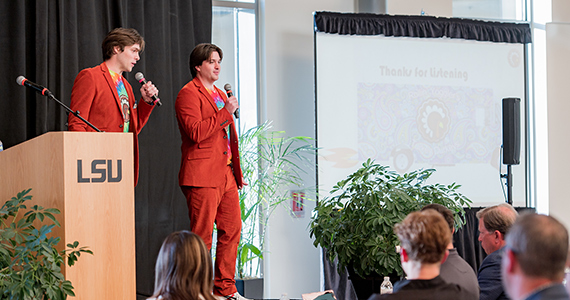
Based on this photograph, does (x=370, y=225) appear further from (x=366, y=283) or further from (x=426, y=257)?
(x=426, y=257)

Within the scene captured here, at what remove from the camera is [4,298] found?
2.38m

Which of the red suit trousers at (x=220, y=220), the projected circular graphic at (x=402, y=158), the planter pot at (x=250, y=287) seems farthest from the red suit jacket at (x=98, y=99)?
the projected circular graphic at (x=402, y=158)

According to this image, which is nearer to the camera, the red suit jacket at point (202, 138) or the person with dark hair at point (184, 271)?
the person with dark hair at point (184, 271)

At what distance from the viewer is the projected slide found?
5125mm

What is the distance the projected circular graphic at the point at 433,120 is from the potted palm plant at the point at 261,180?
1.13m

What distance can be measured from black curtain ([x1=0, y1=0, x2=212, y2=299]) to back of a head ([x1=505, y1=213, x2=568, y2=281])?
341cm

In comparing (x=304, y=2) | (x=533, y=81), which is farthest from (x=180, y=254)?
(x=533, y=81)

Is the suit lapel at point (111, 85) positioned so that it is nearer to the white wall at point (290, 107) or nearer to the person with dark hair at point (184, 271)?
the person with dark hair at point (184, 271)

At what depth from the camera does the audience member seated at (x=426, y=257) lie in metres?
1.76

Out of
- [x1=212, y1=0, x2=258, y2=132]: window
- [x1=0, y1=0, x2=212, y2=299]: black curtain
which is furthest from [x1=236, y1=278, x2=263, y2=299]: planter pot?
[x1=212, y1=0, x2=258, y2=132]: window

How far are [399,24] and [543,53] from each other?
196 centimetres

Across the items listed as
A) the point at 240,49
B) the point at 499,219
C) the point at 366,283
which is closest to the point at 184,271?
the point at 499,219

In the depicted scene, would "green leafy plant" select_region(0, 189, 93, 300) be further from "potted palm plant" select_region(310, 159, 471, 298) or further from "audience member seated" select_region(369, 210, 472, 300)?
"potted palm plant" select_region(310, 159, 471, 298)

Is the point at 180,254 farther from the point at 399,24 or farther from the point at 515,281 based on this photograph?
the point at 399,24
